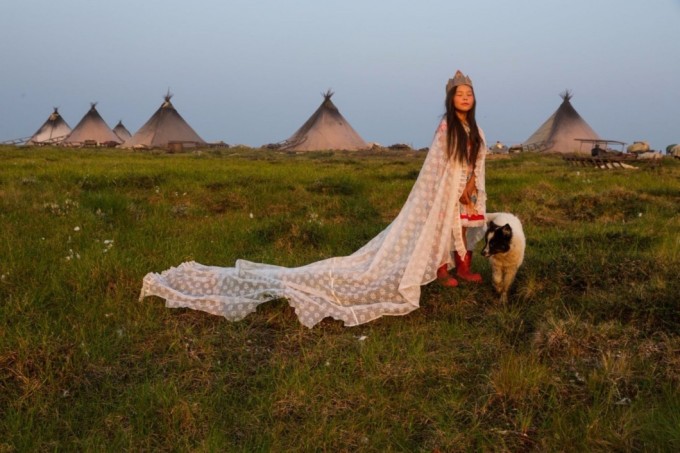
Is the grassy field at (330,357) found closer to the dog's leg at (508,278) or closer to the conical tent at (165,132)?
the dog's leg at (508,278)

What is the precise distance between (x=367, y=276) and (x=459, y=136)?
63.4 inches

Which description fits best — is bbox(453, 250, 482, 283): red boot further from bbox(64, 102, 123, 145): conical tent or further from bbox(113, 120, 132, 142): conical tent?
bbox(113, 120, 132, 142): conical tent

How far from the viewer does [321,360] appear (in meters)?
3.95

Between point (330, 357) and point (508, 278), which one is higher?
point (508, 278)

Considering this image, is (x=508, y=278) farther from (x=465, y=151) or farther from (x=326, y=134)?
(x=326, y=134)

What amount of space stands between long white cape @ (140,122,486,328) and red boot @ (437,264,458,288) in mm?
204

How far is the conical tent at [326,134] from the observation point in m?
34.2

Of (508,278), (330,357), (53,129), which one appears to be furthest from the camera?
(53,129)

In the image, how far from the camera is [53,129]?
45.8 metres

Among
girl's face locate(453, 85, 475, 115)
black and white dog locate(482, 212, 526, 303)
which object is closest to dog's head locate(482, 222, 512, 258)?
black and white dog locate(482, 212, 526, 303)

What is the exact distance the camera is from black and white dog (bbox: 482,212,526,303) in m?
4.82

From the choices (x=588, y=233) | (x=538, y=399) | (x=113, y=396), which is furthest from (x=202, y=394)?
(x=588, y=233)

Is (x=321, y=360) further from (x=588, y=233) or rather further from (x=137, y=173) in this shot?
(x=137, y=173)

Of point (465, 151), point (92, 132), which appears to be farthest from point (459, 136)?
point (92, 132)
